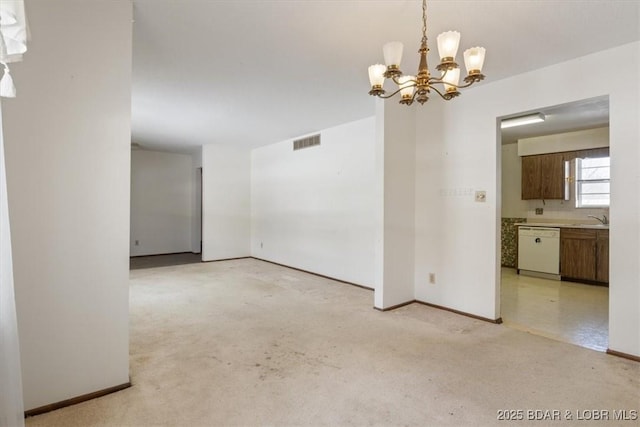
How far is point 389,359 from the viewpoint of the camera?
8.10 ft

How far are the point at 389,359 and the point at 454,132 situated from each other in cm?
251

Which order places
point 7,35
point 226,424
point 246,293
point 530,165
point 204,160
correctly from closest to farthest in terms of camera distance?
point 7,35
point 226,424
point 246,293
point 530,165
point 204,160

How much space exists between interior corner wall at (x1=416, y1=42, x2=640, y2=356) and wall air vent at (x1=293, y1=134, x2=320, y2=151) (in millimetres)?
2118

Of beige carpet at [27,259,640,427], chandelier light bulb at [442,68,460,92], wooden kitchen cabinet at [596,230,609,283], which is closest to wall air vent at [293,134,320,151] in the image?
beige carpet at [27,259,640,427]

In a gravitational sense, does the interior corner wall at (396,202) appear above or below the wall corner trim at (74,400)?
above

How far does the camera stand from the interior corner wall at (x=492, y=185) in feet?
8.19

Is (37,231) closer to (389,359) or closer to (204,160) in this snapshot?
(389,359)

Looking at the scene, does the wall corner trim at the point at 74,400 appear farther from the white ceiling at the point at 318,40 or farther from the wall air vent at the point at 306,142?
the wall air vent at the point at 306,142

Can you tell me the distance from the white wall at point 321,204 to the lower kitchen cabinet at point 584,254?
3167mm

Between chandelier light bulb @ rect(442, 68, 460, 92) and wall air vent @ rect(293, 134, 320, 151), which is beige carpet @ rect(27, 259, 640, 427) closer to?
chandelier light bulb @ rect(442, 68, 460, 92)

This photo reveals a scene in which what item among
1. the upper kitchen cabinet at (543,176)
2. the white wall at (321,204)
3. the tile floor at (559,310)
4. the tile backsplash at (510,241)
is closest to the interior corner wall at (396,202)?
the white wall at (321,204)

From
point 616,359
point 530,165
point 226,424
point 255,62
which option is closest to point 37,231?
point 226,424

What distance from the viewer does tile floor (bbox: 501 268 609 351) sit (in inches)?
118

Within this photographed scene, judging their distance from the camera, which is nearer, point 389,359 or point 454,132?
point 389,359
